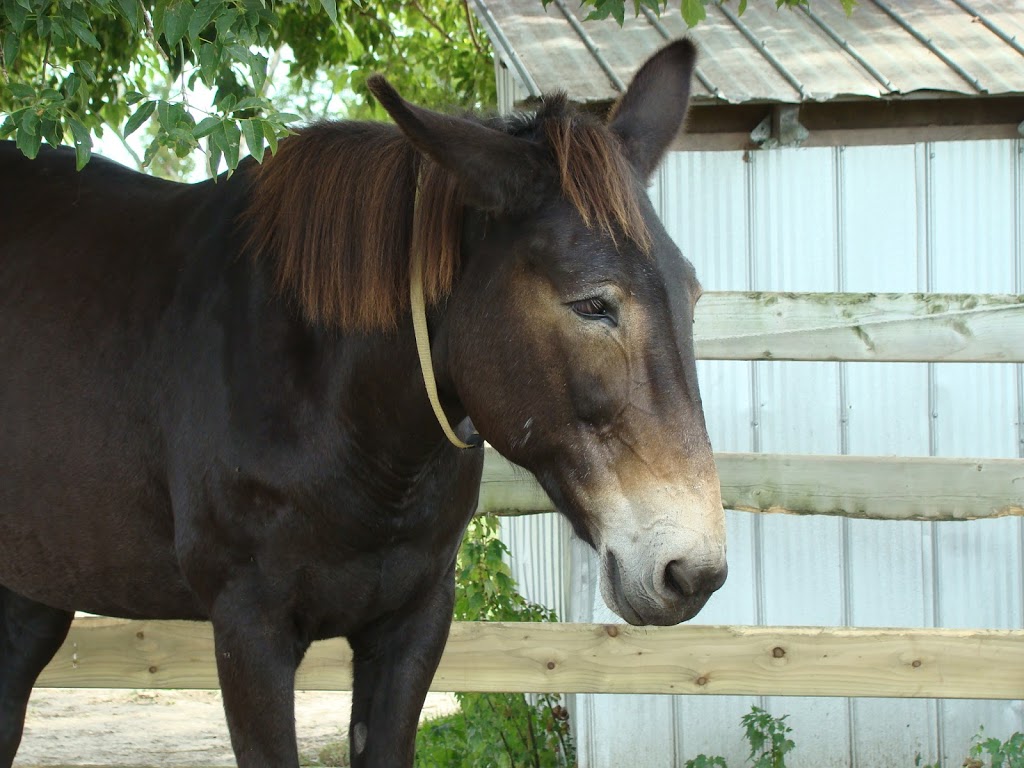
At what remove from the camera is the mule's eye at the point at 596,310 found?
2154mm

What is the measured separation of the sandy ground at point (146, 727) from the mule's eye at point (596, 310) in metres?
3.89

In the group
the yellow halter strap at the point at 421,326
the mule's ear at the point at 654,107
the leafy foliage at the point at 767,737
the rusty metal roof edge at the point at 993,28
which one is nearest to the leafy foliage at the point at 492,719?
the leafy foliage at the point at 767,737

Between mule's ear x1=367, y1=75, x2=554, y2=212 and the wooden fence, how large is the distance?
1.75 metres

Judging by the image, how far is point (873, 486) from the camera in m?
3.99

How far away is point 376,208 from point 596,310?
618mm

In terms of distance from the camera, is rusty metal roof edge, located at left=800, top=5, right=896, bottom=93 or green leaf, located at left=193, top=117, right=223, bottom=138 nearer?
green leaf, located at left=193, top=117, right=223, bottom=138

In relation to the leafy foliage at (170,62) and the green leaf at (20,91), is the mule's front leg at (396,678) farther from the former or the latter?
the green leaf at (20,91)

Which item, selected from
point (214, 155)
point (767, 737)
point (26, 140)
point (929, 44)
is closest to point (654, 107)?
point (214, 155)

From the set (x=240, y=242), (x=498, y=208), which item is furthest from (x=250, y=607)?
(x=498, y=208)

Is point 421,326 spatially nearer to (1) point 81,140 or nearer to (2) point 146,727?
(1) point 81,140

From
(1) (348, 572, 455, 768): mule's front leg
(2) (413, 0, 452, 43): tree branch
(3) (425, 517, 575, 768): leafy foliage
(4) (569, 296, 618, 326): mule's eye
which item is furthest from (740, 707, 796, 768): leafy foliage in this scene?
(2) (413, 0, 452, 43): tree branch

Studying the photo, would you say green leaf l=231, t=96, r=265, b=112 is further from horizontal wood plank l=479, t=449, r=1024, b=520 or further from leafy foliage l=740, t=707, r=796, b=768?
leafy foliage l=740, t=707, r=796, b=768

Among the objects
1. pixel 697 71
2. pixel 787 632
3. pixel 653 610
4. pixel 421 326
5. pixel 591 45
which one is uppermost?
pixel 591 45

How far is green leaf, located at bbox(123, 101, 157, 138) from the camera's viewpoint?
8.07ft
